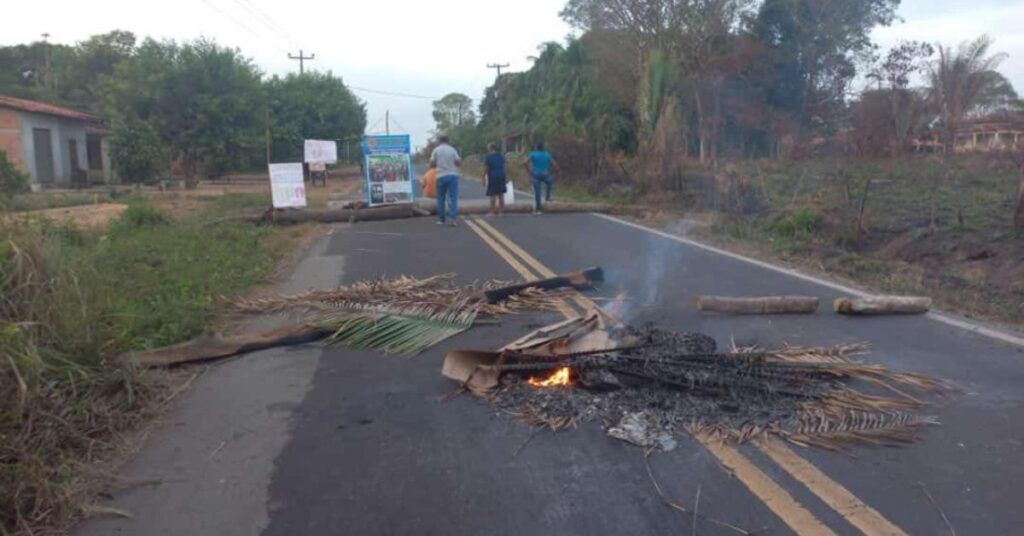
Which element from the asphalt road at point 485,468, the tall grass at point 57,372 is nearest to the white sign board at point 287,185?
the tall grass at point 57,372

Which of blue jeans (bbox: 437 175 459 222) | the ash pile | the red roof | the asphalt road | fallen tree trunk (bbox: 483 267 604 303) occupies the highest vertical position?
the red roof

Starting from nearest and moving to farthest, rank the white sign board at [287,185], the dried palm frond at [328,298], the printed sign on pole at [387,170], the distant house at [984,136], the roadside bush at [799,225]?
the dried palm frond at [328,298]
the roadside bush at [799,225]
the white sign board at [287,185]
the printed sign on pole at [387,170]
the distant house at [984,136]

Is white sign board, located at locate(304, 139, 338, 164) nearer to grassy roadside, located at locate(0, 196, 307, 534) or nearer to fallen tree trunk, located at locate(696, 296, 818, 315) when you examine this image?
grassy roadside, located at locate(0, 196, 307, 534)

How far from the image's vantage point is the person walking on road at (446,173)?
17344 mm

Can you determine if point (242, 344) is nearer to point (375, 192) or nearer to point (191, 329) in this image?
point (191, 329)

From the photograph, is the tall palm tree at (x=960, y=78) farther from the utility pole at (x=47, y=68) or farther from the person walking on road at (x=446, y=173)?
the utility pole at (x=47, y=68)

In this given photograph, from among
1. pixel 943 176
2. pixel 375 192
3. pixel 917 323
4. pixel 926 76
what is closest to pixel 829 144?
pixel 926 76

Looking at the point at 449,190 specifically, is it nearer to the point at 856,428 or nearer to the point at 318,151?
the point at 318,151

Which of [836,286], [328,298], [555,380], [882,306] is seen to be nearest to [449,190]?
[328,298]

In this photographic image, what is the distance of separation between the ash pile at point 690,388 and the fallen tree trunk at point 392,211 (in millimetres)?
13603

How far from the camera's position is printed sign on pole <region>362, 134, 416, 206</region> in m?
21.6

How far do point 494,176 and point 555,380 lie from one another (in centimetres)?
1411

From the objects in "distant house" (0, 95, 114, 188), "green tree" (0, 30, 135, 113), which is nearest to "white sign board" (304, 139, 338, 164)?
"distant house" (0, 95, 114, 188)

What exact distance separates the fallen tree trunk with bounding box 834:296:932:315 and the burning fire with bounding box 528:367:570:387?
361 cm
